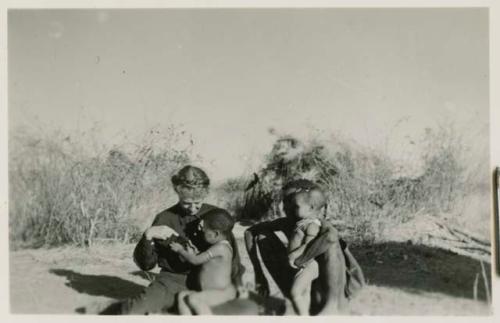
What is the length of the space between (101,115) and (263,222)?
1.45 metres

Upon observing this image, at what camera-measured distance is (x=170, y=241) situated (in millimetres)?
5535

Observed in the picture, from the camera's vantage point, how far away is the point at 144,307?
546 centimetres

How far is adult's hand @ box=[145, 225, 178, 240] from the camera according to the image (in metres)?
5.55

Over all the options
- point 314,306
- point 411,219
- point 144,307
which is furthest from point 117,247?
point 411,219

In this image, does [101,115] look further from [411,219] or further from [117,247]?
[411,219]

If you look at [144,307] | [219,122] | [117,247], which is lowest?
[144,307]

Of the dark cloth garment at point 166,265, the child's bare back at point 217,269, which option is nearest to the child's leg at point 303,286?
the child's bare back at point 217,269

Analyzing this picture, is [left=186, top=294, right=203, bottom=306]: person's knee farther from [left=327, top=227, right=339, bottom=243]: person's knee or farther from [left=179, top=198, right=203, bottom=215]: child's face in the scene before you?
[left=327, top=227, right=339, bottom=243]: person's knee

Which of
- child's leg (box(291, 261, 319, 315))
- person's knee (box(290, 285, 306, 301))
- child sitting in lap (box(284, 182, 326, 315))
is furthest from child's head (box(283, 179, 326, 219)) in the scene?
person's knee (box(290, 285, 306, 301))

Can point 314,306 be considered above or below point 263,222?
below

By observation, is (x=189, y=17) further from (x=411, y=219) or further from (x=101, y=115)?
(x=411, y=219)

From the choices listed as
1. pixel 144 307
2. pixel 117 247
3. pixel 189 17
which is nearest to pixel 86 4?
pixel 189 17

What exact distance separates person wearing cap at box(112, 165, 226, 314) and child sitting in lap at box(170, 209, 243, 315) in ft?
0.19

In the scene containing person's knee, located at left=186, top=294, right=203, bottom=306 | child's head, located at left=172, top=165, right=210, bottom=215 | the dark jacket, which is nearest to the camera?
person's knee, located at left=186, top=294, right=203, bottom=306
